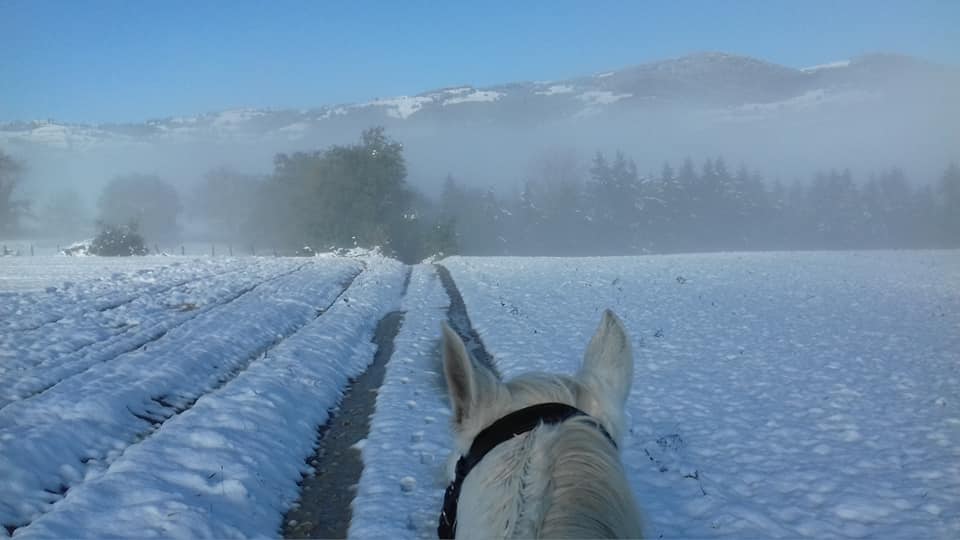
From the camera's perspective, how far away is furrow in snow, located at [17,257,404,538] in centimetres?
496

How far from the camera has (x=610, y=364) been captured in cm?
184

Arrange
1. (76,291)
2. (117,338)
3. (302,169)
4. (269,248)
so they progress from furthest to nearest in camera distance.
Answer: (269,248)
(302,169)
(76,291)
(117,338)

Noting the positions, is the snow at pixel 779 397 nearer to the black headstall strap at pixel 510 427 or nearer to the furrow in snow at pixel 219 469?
the black headstall strap at pixel 510 427

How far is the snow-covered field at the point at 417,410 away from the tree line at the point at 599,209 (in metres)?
39.8

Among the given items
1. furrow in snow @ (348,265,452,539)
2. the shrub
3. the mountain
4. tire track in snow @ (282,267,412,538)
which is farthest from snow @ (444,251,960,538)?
the mountain

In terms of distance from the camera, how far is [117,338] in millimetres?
12320

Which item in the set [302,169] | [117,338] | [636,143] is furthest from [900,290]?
[636,143]

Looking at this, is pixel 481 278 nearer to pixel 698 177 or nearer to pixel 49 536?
pixel 49 536

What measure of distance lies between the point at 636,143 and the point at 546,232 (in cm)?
10430

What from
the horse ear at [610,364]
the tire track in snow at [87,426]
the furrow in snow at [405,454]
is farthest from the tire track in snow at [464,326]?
the horse ear at [610,364]

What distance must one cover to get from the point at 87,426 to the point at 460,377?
7.30 metres

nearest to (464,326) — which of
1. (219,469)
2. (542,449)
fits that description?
(219,469)

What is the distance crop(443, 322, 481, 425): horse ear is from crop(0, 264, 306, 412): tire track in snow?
8199mm

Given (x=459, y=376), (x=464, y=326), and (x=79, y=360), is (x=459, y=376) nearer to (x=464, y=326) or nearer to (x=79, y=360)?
(x=79, y=360)
